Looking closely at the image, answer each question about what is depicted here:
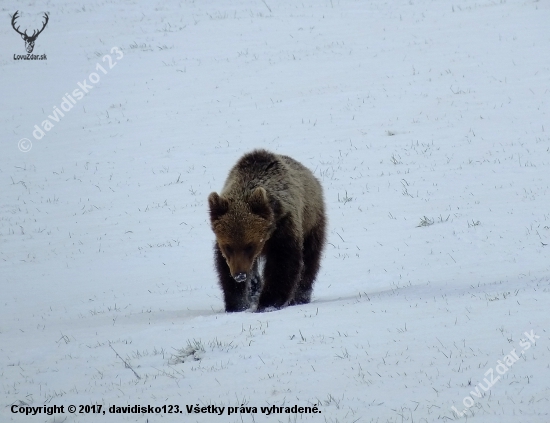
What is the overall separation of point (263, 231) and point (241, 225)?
336 millimetres

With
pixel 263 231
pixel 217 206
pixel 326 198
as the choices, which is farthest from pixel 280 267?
pixel 326 198

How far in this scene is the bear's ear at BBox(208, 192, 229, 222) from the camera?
816cm

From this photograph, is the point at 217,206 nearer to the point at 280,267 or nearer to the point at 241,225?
the point at 241,225

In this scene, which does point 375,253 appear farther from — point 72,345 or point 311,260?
point 72,345

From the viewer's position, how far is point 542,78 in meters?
20.4

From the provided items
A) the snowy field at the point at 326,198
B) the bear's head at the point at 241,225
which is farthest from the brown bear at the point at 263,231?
the snowy field at the point at 326,198

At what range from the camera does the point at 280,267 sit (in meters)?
8.83

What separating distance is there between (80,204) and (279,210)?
10.1 m

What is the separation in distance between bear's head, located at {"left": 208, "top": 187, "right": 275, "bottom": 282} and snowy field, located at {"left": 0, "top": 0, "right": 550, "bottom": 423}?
79 centimetres

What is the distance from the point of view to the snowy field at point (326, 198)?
5.77 meters

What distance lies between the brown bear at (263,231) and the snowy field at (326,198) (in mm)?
650

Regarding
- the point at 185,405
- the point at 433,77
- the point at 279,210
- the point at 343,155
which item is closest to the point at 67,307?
the point at 279,210

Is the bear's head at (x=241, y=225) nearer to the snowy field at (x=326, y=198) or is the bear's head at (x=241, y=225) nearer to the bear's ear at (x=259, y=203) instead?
the bear's ear at (x=259, y=203)

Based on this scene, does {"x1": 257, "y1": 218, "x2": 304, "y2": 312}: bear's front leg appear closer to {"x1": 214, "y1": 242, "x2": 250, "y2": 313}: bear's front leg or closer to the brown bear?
the brown bear
